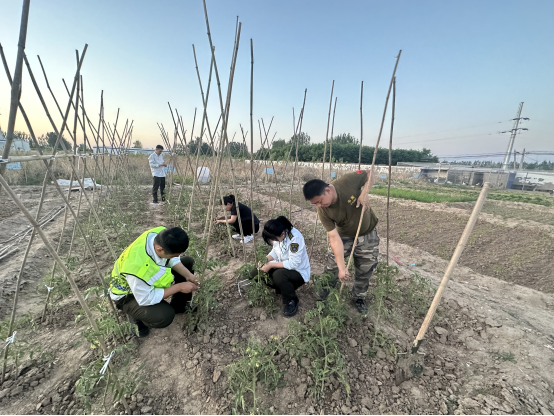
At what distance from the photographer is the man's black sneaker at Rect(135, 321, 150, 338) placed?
2066 millimetres

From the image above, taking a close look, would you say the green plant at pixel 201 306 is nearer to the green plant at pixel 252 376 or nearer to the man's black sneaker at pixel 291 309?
the green plant at pixel 252 376

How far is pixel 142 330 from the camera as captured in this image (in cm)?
208

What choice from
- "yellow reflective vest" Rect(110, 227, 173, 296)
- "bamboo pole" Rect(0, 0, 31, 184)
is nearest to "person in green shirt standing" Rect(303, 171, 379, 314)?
"yellow reflective vest" Rect(110, 227, 173, 296)

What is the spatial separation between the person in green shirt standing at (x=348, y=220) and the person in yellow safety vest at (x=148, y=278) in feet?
3.83

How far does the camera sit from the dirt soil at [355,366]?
159cm

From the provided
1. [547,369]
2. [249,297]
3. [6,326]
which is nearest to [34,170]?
[6,326]

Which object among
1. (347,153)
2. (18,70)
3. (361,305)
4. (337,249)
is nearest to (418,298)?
(361,305)

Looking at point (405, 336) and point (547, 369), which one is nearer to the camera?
point (547, 369)

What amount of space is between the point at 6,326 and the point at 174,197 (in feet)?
18.3

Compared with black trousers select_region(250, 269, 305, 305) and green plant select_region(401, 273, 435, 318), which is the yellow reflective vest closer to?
black trousers select_region(250, 269, 305, 305)

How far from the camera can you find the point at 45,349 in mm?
1970

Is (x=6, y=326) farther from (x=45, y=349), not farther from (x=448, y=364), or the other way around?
(x=448, y=364)

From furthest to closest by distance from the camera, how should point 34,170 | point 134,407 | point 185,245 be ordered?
point 34,170 → point 185,245 → point 134,407

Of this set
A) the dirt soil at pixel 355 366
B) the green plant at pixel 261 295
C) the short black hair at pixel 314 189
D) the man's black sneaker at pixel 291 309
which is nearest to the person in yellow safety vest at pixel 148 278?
the dirt soil at pixel 355 366
